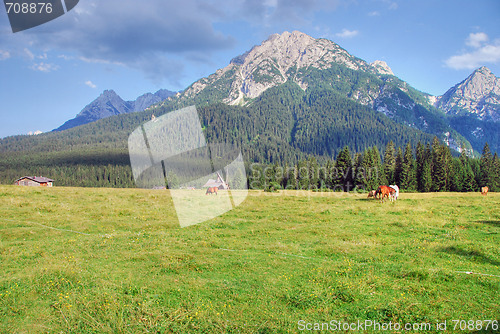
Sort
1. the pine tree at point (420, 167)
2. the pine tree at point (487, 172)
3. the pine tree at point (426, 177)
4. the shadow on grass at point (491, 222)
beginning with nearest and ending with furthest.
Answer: the shadow on grass at point (491, 222)
the pine tree at point (426, 177)
the pine tree at point (420, 167)
the pine tree at point (487, 172)

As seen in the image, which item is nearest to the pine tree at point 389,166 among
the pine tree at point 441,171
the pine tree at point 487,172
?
the pine tree at point 441,171

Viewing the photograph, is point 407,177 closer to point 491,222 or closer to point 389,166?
point 389,166

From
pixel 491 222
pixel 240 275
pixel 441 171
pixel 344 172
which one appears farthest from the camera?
pixel 344 172

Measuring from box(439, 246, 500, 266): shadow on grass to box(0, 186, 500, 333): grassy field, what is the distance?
0.08 metres

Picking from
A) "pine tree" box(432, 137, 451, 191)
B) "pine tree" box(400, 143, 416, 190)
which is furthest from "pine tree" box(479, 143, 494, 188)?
"pine tree" box(400, 143, 416, 190)

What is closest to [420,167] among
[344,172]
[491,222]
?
[344,172]

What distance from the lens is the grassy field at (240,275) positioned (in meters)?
7.92

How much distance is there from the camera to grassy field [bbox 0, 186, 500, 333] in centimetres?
792

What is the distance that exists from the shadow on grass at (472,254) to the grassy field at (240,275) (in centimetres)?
8

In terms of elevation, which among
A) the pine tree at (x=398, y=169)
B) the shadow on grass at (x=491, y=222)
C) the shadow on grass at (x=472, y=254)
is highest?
the pine tree at (x=398, y=169)

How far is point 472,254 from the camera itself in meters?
13.0

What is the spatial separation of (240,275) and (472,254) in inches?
424

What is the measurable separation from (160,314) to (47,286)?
15.4 ft

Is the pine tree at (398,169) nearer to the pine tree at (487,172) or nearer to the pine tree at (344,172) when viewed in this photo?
the pine tree at (344,172)
